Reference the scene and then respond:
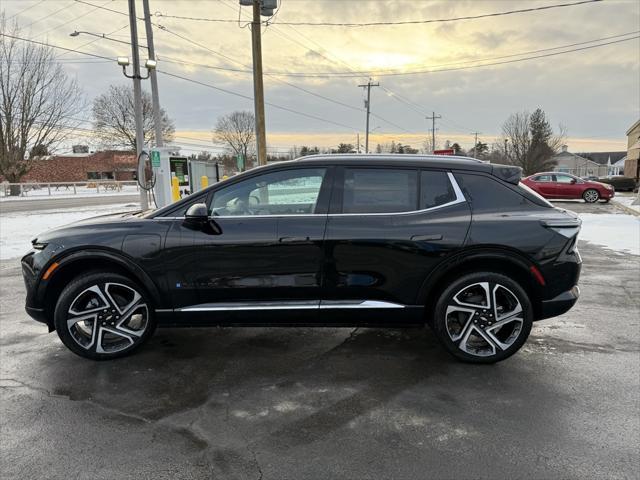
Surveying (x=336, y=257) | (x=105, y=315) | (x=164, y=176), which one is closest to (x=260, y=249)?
(x=336, y=257)

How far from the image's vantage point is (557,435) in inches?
108

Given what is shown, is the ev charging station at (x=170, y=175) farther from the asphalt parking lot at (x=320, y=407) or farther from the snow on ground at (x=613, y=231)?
the snow on ground at (x=613, y=231)

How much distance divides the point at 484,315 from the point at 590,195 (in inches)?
861

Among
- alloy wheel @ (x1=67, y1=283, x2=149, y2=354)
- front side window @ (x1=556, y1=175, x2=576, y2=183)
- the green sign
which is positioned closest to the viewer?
alloy wheel @ (x1=67, y1=283, x2=149, y2=354)

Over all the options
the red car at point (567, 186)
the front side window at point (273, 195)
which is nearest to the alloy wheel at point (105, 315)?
the front side window at point (273, 195)

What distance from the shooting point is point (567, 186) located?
2225 centimetres

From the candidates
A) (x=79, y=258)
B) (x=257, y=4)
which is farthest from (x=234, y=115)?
(x=79, y=258)

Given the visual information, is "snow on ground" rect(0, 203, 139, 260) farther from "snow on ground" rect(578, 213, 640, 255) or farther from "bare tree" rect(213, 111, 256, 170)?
"bare tree" rect(213, 111, 256, 170)

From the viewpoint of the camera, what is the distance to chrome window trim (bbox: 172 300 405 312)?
3.63 metres

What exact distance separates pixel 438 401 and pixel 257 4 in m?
12.4

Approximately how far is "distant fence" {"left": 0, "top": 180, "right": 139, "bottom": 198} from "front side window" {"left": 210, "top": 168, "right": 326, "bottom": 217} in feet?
118

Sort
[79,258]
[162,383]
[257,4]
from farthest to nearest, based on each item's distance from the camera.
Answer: [257,4] < [79,258] < [162,383]

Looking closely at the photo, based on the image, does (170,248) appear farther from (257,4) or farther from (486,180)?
(257,4)

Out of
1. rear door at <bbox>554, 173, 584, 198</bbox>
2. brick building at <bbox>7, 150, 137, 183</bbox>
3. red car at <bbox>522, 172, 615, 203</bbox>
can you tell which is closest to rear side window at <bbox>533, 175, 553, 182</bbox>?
red car at <bbox>522, 172, 615, 203</bbox>
